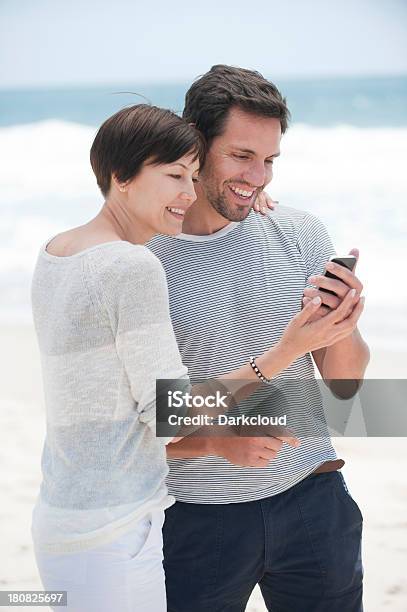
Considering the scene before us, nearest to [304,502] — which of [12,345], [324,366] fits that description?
[324,366]

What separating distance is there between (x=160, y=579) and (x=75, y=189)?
14036 mm

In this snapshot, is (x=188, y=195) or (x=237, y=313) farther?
(x=237, y=313)

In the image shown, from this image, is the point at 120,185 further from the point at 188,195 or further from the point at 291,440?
the point at 291,440

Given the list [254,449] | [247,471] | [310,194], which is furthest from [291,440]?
[310,194]

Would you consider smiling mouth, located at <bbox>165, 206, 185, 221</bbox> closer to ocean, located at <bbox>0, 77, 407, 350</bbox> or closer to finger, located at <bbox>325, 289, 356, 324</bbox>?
finger, located at <bbox>325, 289, 356, 324</bbox>

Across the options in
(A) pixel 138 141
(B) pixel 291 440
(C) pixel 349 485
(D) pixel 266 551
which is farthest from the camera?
(C) pixel 349 485

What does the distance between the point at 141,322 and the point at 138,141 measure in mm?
359

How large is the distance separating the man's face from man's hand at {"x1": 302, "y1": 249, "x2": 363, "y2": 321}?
374 mm

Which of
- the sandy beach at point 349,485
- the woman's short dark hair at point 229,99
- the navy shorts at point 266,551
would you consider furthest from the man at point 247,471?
the sandy beach at point 349,485

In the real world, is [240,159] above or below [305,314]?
above

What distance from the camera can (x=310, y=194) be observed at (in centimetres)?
1419

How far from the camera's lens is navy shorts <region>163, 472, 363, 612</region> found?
1.98 m

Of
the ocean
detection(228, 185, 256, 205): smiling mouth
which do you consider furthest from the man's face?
the ocean

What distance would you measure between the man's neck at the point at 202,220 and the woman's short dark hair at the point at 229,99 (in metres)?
0.17
